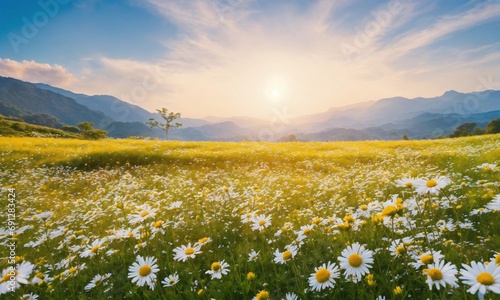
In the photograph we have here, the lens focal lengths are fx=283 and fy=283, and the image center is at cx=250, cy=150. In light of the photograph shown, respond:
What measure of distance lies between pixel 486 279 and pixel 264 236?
154 inches

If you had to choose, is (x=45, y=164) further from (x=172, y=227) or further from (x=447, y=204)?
(x=447, y=204)

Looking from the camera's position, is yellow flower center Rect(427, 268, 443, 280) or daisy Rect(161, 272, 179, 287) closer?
yellow flower center Rect(427, 268, 443, 280)

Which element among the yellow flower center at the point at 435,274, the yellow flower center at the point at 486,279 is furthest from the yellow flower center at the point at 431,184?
the yellow flower center at the point at 486,279

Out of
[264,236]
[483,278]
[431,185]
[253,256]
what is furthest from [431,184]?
[264,236]

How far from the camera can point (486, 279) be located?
1887 mm

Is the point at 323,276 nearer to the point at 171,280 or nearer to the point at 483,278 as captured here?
the point at 483,278

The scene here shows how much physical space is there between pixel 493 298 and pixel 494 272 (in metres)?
0.75

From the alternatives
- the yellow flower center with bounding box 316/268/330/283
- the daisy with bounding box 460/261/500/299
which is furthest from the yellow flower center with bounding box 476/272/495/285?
the yellow flower center with bounding box 316/268/330/283

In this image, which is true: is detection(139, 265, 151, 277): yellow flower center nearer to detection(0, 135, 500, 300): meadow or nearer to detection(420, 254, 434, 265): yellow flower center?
detection(0, 135, 500, 300): meadow

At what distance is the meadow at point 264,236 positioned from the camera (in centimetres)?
292

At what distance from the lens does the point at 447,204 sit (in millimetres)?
5098

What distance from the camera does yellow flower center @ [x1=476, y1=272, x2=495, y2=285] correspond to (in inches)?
73.9

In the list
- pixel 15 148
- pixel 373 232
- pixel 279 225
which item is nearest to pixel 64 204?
pixel 279 225

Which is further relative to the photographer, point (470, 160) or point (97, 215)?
point (470, 160)
